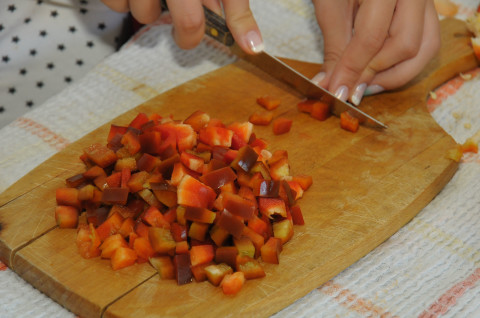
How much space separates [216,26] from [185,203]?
2.97 ft

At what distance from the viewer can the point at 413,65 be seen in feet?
7.66

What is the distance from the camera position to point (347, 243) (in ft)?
5.62

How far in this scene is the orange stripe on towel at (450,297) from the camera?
1610mm

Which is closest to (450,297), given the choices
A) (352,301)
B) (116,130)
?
(352,301)

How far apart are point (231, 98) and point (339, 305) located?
3.39ft

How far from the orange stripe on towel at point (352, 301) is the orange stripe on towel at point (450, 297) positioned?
0.38 ft

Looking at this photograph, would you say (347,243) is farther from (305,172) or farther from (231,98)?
(231,98)

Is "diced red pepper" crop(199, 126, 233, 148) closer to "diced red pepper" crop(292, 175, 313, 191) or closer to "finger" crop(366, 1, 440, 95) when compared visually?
"diced red pepper" crop(292, 175, 313, 191)

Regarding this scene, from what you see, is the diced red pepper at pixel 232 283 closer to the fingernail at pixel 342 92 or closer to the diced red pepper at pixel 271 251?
the diced red pepper at pixel 271 251

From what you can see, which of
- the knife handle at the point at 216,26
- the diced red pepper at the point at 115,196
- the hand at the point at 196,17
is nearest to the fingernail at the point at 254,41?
the hand at the point at 196,17

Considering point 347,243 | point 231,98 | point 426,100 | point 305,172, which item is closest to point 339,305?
point 347,243

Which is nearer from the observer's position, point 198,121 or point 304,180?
point 304,180

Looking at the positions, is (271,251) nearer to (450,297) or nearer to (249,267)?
(249,267)

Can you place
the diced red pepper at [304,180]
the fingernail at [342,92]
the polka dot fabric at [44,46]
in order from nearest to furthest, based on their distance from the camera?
the diced red pepper at [304,180] < the fingernail at [342,92] < the polka dot fabric at [44,46]
